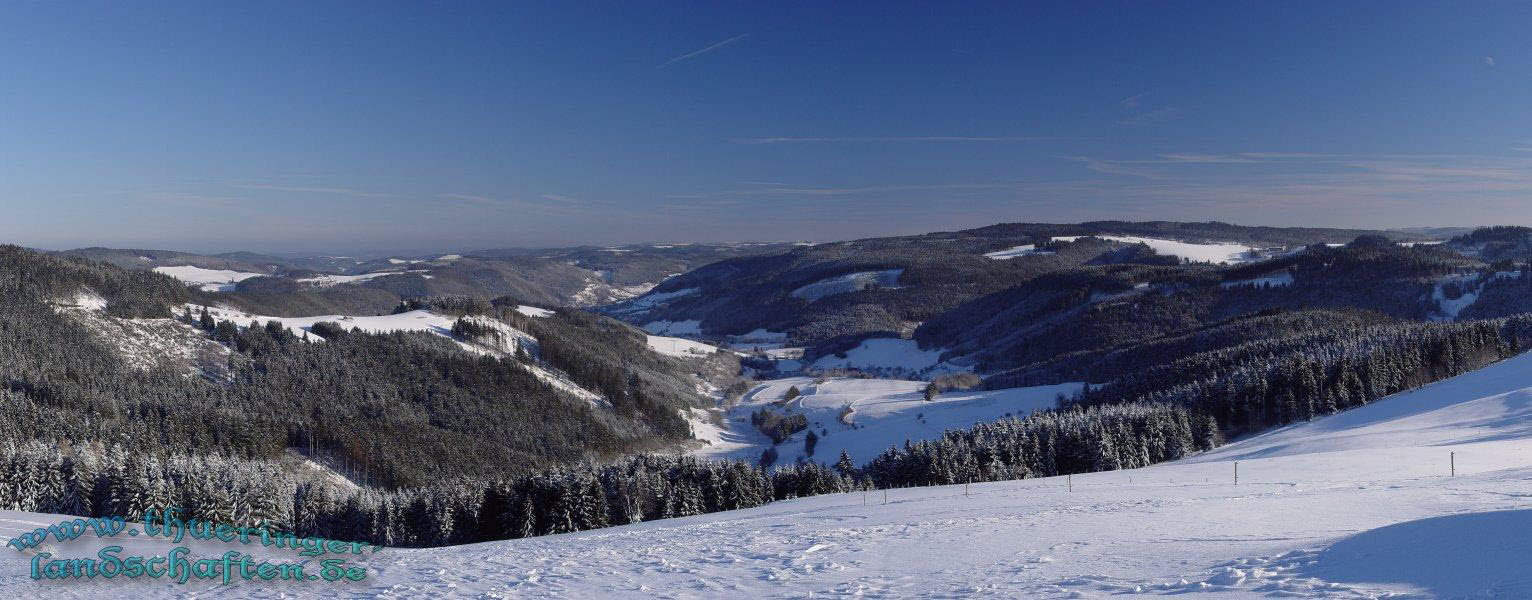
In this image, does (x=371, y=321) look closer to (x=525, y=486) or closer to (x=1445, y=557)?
(x=525, y=486)

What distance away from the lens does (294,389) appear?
103625 mm

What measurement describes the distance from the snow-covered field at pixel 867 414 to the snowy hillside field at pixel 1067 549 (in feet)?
212

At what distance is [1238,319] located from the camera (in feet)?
484

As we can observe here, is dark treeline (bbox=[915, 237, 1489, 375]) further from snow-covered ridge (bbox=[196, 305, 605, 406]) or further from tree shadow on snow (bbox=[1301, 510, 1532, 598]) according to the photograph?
tree shadow on snow (bbox=[1301, 510, 1532, 598])

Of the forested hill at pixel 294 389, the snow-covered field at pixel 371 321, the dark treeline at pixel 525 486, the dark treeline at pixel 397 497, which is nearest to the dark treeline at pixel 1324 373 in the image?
the dark treeline at pixel 525 486

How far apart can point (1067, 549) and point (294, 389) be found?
109189mm

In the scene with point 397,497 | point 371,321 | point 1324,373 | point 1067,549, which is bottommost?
point 397,497

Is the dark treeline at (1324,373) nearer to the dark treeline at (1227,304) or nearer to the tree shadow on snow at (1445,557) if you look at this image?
the dark treeline at (1227,304)

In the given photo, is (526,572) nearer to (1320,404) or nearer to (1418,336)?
(1320,404)

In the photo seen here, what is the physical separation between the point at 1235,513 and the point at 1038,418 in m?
52.9

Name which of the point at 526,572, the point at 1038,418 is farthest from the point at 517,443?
the point at 526,572

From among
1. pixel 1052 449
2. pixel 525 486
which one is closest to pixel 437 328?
pixel 525 486

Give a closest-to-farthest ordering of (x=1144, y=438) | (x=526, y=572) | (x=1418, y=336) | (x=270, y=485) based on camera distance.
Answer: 1. (x=526, y=572)
2. (x=270, y=485)
3. (x=1144, y=438)
4. (x=1418, y=336)

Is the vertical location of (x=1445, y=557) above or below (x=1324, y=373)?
above
